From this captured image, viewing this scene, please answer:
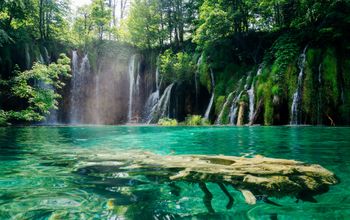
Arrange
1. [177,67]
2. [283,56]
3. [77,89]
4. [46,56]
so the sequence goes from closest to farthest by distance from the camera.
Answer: [283,56], [177,67], [46,56], [77,89]

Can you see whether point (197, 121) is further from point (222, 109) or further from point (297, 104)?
point (297, 104)

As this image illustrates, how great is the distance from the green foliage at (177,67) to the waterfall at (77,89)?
7.90 metres

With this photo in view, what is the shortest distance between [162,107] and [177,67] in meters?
3.61

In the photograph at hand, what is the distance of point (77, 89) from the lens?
90.0ft

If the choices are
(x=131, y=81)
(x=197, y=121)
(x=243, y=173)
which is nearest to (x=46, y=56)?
(x=131, y=81)

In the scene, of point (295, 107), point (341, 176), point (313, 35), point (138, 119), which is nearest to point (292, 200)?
point (341, 176)

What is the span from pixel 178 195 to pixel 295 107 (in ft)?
50.4

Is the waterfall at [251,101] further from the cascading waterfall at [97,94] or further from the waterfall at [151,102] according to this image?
the cascading waterfall at [97,94]

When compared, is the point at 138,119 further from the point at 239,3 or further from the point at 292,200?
the point at 292,200

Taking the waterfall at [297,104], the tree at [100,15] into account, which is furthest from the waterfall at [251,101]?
the tree at [100,15]

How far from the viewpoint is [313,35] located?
60.3 ft

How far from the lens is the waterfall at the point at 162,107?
23750mm

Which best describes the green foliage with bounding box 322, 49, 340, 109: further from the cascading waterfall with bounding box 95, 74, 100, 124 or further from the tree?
the tree

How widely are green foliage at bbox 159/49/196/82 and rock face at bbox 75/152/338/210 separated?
2034 centimetres
